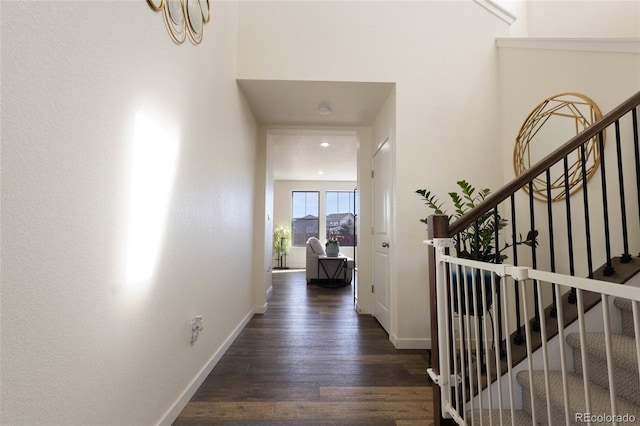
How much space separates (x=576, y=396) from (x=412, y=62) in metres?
2.65

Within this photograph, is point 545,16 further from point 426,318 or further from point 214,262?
point 214,262

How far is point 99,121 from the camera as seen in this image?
100 cm

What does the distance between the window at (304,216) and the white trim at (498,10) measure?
6640 millimetres

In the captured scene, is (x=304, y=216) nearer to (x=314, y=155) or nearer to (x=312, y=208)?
(x=312, y=208)

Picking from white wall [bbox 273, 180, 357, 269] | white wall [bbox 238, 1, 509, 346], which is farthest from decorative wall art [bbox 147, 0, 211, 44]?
white wall [bbox 273, 180, 357, 269]

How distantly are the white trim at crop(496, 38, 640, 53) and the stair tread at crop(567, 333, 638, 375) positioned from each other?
172 cm

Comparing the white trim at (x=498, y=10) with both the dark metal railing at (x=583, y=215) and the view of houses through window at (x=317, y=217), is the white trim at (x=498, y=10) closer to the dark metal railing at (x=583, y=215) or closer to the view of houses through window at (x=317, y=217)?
the dark metal railing at (x=583, y=215)

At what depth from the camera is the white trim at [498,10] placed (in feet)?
9.10

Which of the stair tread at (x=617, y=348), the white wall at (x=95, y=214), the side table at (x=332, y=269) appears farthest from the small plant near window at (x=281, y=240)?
the stair tread at (x=617, y=348)

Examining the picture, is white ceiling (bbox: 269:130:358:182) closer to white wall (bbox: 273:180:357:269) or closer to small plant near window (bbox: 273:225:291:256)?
white wall (bbox: 273:180:357:269)

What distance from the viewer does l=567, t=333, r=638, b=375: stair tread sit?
121cm

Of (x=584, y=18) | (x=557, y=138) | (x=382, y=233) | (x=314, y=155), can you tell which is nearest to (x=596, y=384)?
(x=557, y=138)

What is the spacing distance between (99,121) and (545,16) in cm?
393

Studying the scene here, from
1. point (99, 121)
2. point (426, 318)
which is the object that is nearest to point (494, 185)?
point (426, 318)
